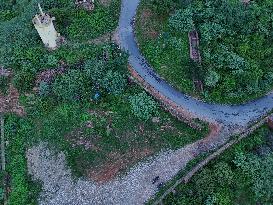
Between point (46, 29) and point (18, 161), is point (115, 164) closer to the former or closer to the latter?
point (18, 161)

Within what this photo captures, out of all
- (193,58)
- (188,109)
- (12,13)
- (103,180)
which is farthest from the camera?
(12,13)

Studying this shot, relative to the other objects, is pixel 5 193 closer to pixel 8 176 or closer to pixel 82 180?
pixel 8 176

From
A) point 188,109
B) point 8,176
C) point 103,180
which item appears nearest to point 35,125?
point 8,176

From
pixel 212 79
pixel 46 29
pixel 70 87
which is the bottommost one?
pixel 212 79

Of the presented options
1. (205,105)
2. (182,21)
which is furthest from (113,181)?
(182,21)

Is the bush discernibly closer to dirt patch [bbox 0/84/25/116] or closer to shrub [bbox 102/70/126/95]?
shrub [bbox 102/70/126/95]

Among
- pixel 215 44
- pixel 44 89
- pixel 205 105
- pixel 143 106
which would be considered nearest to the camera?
pixel 143 106

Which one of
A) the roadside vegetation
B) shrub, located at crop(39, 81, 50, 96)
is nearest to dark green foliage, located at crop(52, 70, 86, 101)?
the roadside vegetation

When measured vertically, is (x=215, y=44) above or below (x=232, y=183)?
above
